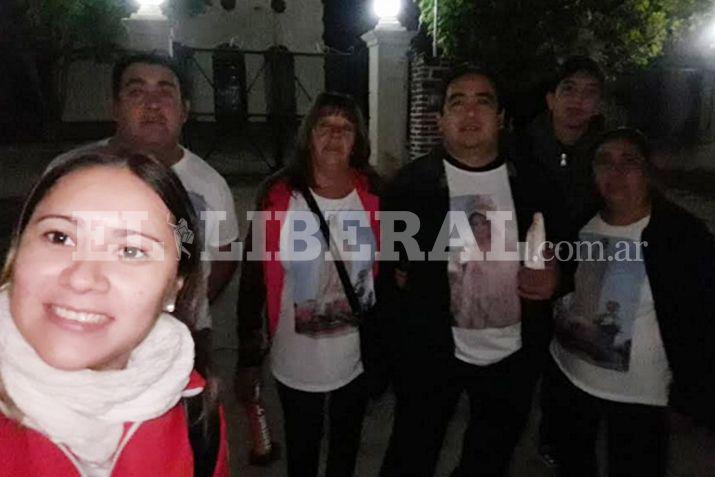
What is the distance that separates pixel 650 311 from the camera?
245cm

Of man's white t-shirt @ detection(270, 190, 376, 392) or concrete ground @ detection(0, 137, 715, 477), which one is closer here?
man's white t-shirt @ detection(270, 190, 376, 392)

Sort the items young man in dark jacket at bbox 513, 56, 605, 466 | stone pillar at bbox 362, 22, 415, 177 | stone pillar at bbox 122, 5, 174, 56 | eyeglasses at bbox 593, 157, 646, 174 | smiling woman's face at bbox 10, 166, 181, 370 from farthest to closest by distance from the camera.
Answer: stone pillar at bbox 362, 22, 415, 177, stone pillar at bbox 122, 5, 174, 56, young man in dark jacket at bbox 513, 56, 605, 466, eyeglasses at bbox 593, 157, 646, 174, smiling woman's face at bbox 10, 166, 181, 370

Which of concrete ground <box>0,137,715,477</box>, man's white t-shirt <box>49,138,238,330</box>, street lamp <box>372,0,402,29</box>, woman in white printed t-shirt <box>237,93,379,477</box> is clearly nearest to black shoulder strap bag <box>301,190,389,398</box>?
woman in white printed t-shirt <box>237,93,379,477</box>

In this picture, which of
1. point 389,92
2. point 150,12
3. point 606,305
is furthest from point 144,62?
point 389,92

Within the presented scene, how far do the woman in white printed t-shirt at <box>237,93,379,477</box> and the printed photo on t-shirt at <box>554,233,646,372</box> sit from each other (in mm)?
886

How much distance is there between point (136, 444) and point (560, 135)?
2.89 m

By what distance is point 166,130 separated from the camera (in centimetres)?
260

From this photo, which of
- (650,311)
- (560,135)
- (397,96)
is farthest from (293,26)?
(650,311)

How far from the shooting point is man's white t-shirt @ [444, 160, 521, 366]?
2.55m

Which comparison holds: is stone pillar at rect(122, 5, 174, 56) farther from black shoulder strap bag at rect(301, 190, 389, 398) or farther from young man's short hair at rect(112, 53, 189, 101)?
black shoulder strap bag at rect(301, 190, 389, 398)

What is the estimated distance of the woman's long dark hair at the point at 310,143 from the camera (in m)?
2.63

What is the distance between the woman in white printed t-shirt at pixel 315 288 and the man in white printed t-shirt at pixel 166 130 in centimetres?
18

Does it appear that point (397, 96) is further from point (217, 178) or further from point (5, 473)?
point (5, 473)

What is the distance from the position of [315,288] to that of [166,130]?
0.91m
